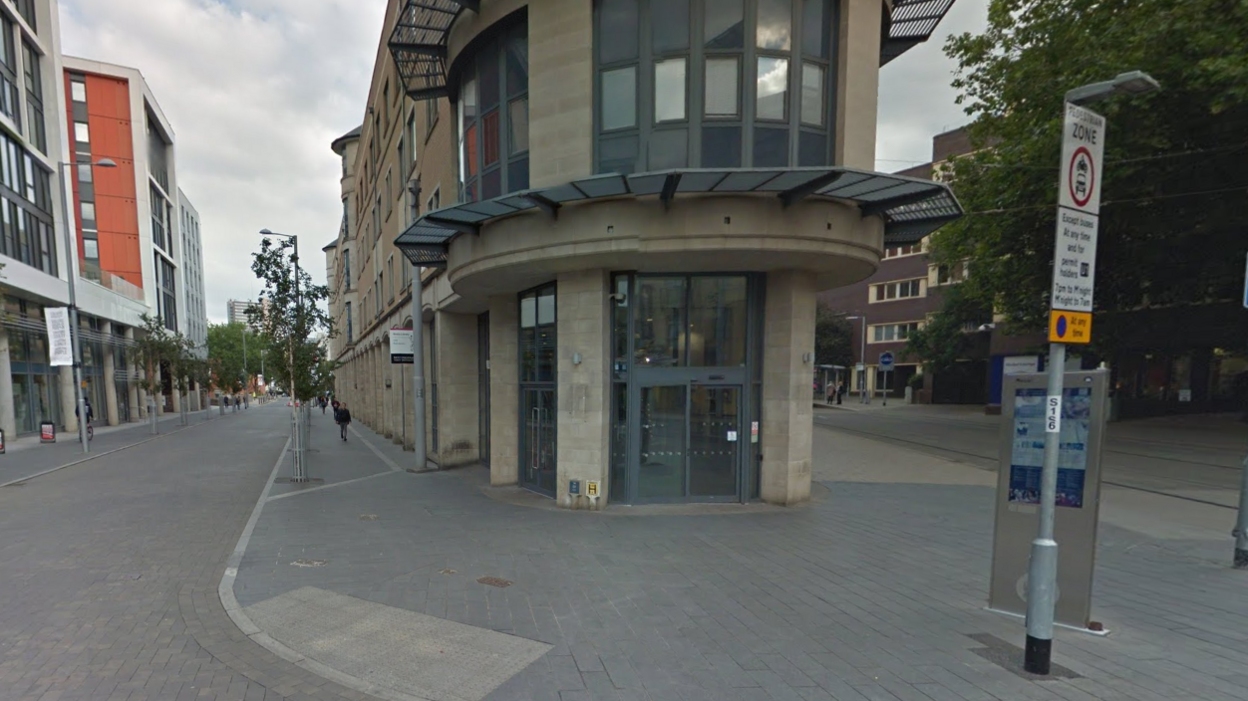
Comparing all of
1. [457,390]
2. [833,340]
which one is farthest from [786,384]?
[833,340]

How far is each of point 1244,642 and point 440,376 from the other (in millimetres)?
14125

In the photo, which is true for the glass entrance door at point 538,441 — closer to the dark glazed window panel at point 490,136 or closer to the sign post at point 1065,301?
the dark glazed window panel at point 490,136

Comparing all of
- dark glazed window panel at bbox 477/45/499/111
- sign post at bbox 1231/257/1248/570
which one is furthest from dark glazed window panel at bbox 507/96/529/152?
sign post at bbox 1231/257/1248/570

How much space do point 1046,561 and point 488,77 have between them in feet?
34.7

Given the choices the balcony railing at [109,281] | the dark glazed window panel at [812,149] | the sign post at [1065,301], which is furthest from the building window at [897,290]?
the balcony railing at [109,281]

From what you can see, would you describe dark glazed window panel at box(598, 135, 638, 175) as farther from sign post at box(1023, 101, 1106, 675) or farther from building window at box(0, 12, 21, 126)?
building window at box(0, 12, 21, 126)

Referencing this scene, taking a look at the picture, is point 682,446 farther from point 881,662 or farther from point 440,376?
point 440,376

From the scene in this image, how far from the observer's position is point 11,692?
3678mm

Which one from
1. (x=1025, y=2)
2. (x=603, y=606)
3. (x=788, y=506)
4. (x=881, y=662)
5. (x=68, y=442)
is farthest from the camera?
(x=68, y=442)

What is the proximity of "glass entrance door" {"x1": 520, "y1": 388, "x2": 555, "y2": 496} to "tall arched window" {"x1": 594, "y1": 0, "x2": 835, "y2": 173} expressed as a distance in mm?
4836

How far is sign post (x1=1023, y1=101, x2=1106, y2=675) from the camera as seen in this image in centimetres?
371

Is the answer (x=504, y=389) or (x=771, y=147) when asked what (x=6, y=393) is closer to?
(x=504, y=389)

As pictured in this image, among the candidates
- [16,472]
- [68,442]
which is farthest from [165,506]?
[68,442]

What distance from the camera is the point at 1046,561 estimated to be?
380cm
